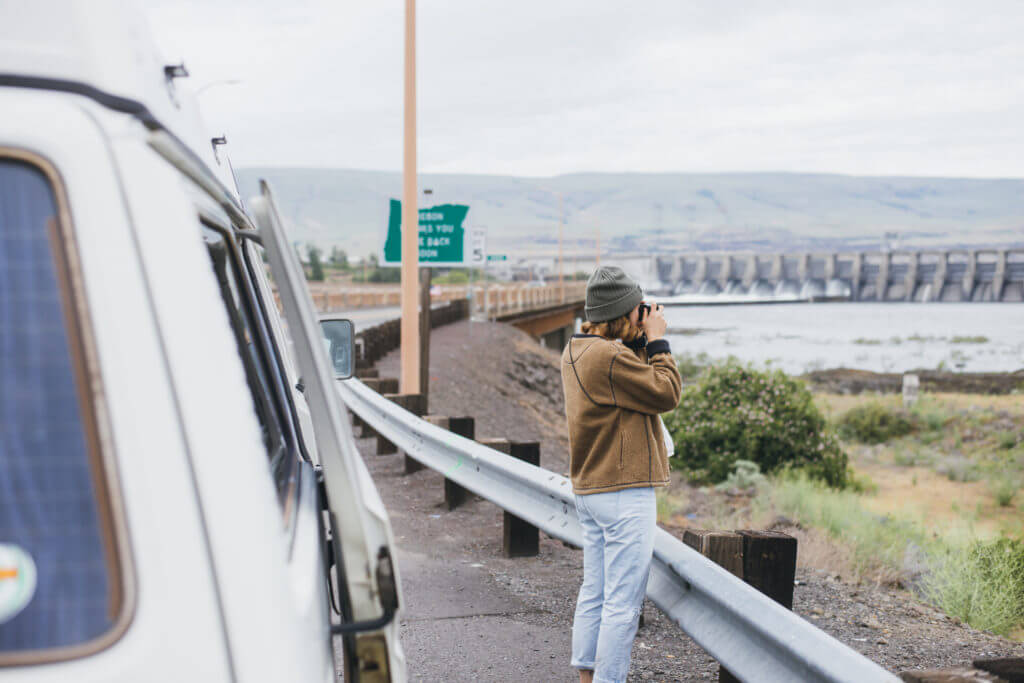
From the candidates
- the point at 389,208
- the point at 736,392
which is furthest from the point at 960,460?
the point at 389,208

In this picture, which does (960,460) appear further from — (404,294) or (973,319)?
(973,319)

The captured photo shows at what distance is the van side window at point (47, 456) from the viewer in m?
1.21

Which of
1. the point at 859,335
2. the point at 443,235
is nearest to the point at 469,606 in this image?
the point at 443,235

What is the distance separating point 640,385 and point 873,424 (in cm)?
2350

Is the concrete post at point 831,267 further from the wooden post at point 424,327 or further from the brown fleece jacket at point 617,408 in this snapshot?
the brown fleece jacket at point 617,408

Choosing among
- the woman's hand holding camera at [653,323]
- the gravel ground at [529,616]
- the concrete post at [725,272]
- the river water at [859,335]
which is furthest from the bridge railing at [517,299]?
the concrete post at [725,272]

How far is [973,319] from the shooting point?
347ft

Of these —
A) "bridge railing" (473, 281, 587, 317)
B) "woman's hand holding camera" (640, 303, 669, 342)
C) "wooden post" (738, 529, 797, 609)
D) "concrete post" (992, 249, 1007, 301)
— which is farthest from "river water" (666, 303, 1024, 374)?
"wooden post" (738, 529, 797, 609)

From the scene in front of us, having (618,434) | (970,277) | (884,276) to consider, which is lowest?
(884,276)

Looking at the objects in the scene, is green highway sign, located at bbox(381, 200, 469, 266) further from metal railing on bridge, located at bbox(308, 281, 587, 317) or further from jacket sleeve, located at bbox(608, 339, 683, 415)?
metal railing on bridge, located at bbox(308, 281, 587, 317)

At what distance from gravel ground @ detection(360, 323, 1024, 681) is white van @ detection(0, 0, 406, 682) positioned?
117 inches

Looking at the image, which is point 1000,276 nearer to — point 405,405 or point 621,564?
point 405,405

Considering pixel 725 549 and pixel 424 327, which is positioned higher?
pixel 725 549

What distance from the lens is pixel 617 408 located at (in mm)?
3531
